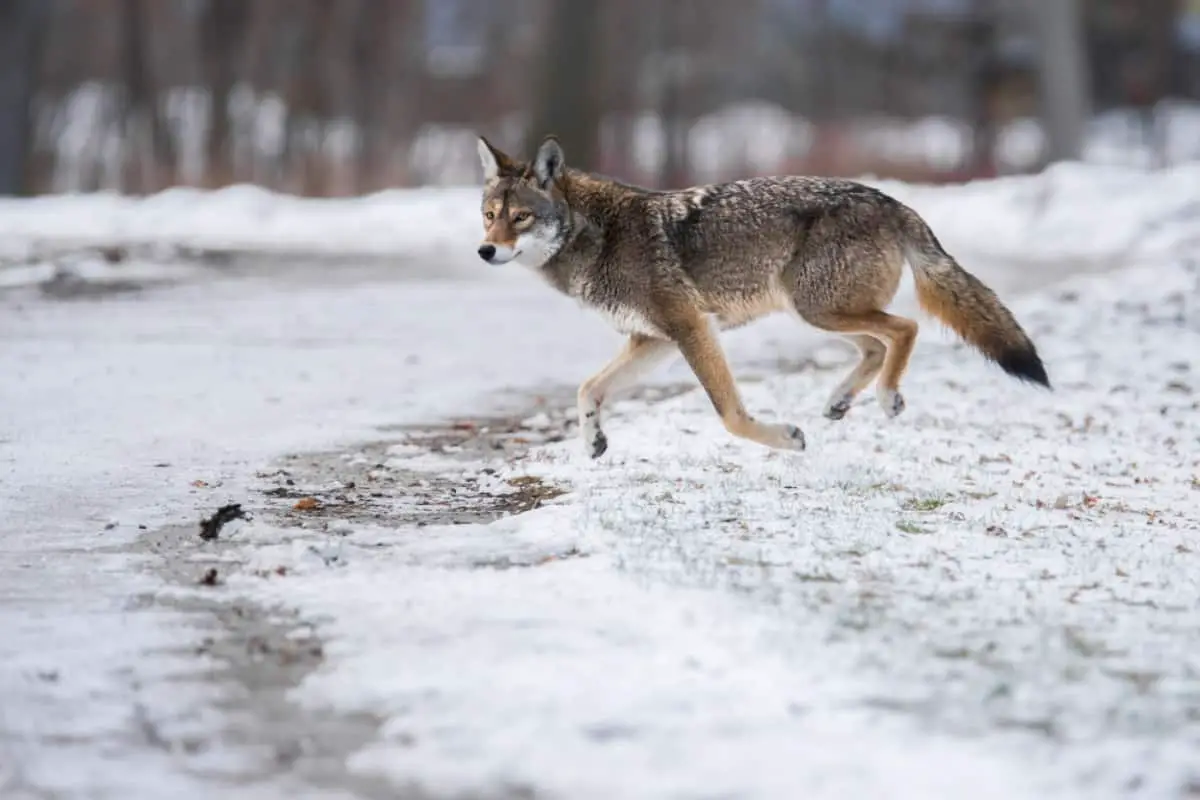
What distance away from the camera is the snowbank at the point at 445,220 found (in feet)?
62.3

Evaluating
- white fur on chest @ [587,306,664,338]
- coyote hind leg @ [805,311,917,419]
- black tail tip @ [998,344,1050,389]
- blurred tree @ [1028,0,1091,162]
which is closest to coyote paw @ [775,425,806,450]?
coyote hind leg @ [805,311,917,419]

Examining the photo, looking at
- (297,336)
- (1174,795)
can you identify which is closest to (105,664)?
(1174,795)

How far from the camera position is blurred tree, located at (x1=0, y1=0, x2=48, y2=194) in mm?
24844

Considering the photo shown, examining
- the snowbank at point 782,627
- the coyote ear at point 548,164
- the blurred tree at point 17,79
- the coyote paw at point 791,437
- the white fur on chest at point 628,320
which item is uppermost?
the blurred tree at point 17,79

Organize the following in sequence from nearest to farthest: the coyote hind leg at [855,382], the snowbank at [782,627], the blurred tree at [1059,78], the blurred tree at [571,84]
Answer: the snowbank at [782,627] → the coyote hind leg at [855,382] → the blurred tree at [571,84] → the blurred tree at [1059,78]

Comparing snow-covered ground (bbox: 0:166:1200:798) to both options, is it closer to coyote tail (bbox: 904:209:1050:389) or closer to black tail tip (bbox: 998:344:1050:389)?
black tail tip (bbox: 998:344:1050:389)

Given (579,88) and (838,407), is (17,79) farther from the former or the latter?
(838,407)

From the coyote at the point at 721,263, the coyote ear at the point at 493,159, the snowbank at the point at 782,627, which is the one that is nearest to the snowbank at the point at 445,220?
the coyote ear at the point at 493,159

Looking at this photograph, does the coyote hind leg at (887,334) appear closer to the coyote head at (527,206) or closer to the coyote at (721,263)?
the coyote at (721,263)

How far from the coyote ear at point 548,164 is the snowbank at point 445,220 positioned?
968 centimetres

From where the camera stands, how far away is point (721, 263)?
8234 mm

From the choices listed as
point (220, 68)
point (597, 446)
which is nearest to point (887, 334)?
point (597, 446)

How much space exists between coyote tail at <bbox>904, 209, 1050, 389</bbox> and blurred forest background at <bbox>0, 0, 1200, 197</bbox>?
56.9 feet

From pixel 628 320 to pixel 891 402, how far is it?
4.69 ft
